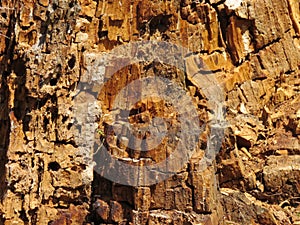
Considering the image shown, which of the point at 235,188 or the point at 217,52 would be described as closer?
the point at 235,188

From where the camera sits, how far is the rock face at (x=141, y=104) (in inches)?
145

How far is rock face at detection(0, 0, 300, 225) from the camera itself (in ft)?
12.1

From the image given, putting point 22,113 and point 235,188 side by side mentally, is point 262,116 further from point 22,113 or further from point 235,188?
point 22,113

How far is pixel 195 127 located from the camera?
3.66m

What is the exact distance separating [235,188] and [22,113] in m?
2.08

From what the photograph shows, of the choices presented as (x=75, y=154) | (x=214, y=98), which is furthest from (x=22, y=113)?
(x=214, y=98)

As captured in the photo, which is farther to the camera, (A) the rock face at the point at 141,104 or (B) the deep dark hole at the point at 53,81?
(B) the deep dark hole at the point at 53,81

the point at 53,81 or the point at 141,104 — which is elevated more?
the point at 53,81

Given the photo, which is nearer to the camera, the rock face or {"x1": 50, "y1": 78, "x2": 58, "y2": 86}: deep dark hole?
the rock face

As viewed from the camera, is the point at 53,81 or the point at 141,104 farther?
the point at 53,81

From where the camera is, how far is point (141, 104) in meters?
3.83

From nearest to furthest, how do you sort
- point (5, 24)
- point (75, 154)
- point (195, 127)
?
point (195, 127) → point (75, 154) → point (5, 24)

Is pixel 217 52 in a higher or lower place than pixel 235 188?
higher

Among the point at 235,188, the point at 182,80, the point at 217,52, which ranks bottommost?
the point at 235,188
